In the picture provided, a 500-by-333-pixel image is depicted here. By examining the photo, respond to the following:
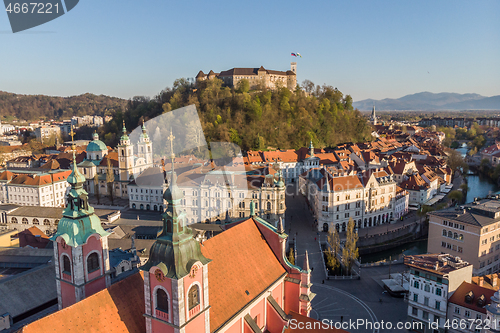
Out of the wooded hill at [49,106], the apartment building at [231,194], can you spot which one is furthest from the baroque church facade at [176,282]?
the wooded hill at [49,106]

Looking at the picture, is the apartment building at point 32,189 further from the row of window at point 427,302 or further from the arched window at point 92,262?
the row of window at point 427,302

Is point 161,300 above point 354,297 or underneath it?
above

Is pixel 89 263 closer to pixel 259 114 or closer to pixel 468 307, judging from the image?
pixel 468 307

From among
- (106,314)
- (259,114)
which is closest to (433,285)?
(106,314)

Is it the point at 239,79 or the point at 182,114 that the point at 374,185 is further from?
the point at 239,79

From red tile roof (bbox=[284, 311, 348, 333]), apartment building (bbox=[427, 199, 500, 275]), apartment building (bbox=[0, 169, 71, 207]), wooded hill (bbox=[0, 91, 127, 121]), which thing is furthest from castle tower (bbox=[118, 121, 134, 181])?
wooded hill (bbox=[0, 91, 127, 121])

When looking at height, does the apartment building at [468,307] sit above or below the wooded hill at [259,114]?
below

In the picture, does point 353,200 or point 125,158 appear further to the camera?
point 125,158
